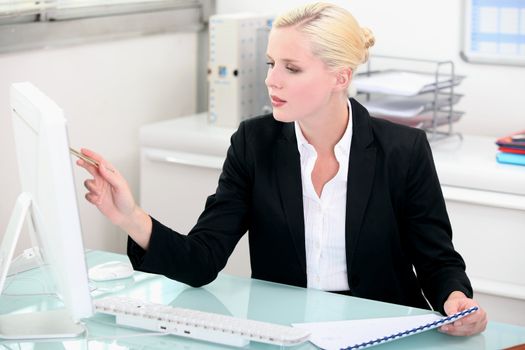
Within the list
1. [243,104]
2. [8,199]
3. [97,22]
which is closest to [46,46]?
[97,22]

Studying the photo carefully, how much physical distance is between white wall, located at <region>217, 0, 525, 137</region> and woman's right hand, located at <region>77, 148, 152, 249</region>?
154 cm

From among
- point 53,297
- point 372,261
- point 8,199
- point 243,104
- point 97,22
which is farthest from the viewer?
point 243,104

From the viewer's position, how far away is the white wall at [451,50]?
303cm

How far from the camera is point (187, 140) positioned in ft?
9.84

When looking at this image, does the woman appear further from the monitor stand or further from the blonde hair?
the monitor stand

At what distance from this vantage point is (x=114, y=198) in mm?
1786

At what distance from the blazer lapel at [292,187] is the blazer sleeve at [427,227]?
0.23 m

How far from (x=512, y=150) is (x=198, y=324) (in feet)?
4.41

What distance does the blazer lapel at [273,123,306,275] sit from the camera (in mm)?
2033

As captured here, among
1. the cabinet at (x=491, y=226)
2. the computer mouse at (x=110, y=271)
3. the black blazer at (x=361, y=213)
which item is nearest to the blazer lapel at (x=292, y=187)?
the black blazer at (x=361, y=213)

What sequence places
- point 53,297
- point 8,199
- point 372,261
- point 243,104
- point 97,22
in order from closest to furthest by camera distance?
1. point 53,297
2. point 372,261
3. point 8,199
4. point 97,22
5. point 243,104

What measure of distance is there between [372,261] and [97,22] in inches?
51.5

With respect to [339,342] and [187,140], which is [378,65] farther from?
[339,342]

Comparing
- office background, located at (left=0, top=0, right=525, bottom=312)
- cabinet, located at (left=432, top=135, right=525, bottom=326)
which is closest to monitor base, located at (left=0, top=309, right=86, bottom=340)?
office background, located at (left=0, top=0, right=525, bottom=312)
